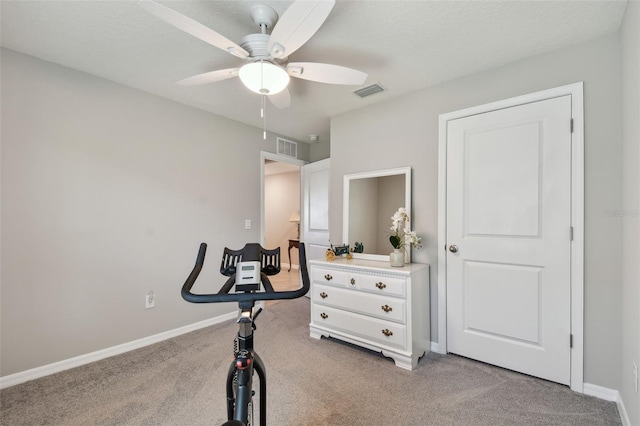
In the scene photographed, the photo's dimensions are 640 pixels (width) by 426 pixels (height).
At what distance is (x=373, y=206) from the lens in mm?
3070

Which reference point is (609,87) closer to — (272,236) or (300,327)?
(300,327)

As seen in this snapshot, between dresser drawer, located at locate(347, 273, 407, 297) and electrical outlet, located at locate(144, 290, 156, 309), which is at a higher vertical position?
dresser drawer, located at locate(347, 273, 407, 297)

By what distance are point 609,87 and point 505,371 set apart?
212 centimetres

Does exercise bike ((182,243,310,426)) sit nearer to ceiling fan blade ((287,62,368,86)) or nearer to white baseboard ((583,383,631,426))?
ceiling fan blade ((287,62,368,86))

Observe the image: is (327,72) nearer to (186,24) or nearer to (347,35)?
(347,35)

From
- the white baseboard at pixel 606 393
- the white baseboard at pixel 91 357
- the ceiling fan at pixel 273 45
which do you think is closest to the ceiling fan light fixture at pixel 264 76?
the ceiling fan at pixel 273 45

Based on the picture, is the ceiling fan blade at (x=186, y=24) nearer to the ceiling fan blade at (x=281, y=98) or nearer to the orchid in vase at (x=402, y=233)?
the ceiling fan blade at (x=281, y=98)

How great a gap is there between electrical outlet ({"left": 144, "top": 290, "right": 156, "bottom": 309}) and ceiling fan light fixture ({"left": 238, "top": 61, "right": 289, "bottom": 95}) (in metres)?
2.25

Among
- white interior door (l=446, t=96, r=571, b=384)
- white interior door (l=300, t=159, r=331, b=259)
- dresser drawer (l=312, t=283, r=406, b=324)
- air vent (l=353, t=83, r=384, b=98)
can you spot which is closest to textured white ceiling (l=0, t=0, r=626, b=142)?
air vent (l=353, t=83, r=384, b=98)

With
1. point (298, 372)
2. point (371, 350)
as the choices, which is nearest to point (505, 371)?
point (371, 350)

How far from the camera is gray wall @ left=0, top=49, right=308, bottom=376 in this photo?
83.9 inches

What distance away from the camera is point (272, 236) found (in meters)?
7.41

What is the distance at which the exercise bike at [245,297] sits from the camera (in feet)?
3.28

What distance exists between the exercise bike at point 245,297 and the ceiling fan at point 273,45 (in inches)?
41.9
